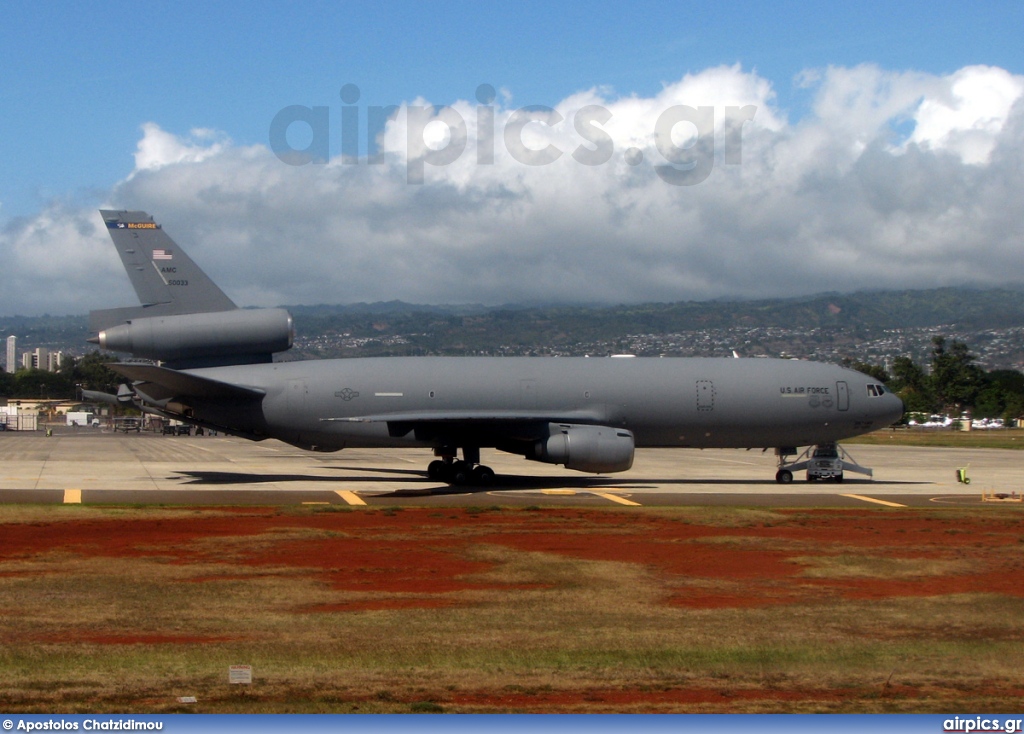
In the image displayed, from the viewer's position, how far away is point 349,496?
29.2m

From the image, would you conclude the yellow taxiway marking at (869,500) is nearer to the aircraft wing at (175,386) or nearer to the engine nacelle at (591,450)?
the engine nacelle at (591,450)

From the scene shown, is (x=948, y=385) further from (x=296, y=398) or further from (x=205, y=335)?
(x=205, y=335)

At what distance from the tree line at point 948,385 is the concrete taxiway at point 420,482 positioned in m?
80.3

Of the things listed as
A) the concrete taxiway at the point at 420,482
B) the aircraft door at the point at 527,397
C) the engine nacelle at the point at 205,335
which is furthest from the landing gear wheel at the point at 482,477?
the engine nacelle at the point at 205,335

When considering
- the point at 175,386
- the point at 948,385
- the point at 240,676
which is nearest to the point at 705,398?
the point at 175,386

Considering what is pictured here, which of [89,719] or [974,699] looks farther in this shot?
[974,699]

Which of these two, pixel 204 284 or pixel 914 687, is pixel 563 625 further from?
pixel 204 284

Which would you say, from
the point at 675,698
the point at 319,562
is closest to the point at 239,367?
the point at 319,562

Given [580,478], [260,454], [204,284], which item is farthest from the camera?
[260,454]

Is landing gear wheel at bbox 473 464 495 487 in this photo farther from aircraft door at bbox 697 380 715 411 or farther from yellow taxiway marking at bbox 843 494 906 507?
yellow taxiway marking at bbox 843 494 906 507

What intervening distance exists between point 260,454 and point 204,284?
18992 mm

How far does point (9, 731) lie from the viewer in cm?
764

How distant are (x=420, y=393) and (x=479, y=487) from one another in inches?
142

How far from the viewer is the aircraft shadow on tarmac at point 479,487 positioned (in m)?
33.3
